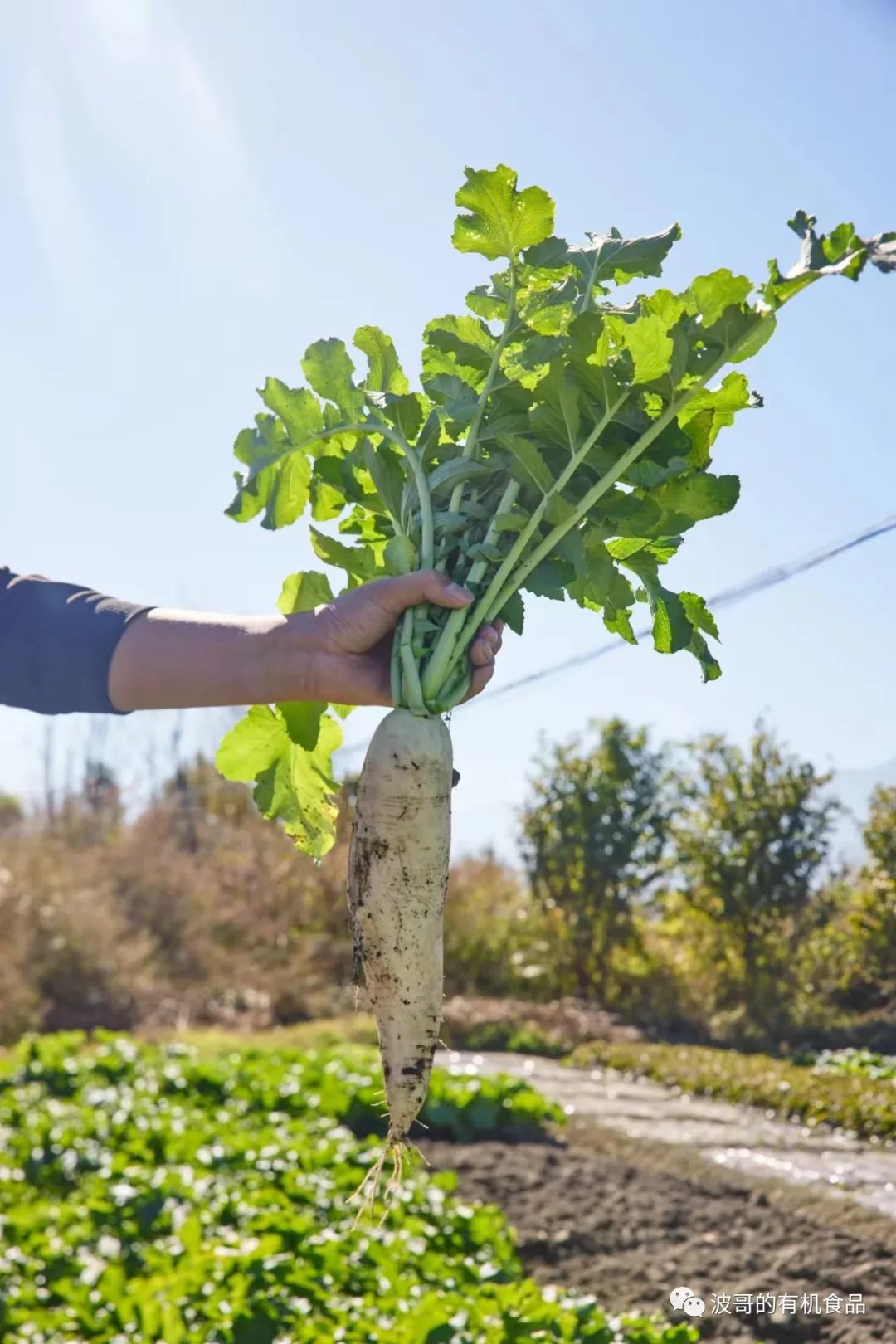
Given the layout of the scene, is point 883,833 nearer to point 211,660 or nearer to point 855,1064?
point 855,1064

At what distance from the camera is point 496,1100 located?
651 centimetres

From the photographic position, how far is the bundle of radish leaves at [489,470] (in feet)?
5.93

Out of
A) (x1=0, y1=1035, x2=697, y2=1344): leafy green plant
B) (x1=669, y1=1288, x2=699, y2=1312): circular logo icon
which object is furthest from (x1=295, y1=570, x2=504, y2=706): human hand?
(x1=669, y1=1288, x2=699, y2=1312): circular logo icon

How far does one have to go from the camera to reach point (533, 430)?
6.31 ft

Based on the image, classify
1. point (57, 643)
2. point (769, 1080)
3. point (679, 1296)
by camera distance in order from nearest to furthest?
point (57, 643), point (679, 1296), point (769, 1080)

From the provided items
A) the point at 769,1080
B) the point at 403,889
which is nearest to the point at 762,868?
the point at 769,1080

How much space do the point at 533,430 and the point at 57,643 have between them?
93 cm

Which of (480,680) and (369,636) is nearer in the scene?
(369,636)

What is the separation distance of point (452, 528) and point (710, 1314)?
3.04 m

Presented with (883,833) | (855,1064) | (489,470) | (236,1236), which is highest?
(489,470)

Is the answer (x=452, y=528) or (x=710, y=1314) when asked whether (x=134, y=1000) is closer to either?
(x=710, y=1314)

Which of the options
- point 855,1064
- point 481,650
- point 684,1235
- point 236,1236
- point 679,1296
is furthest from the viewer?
point 855,1064

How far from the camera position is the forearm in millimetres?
1982

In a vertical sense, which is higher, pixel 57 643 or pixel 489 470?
pixel 489 470
